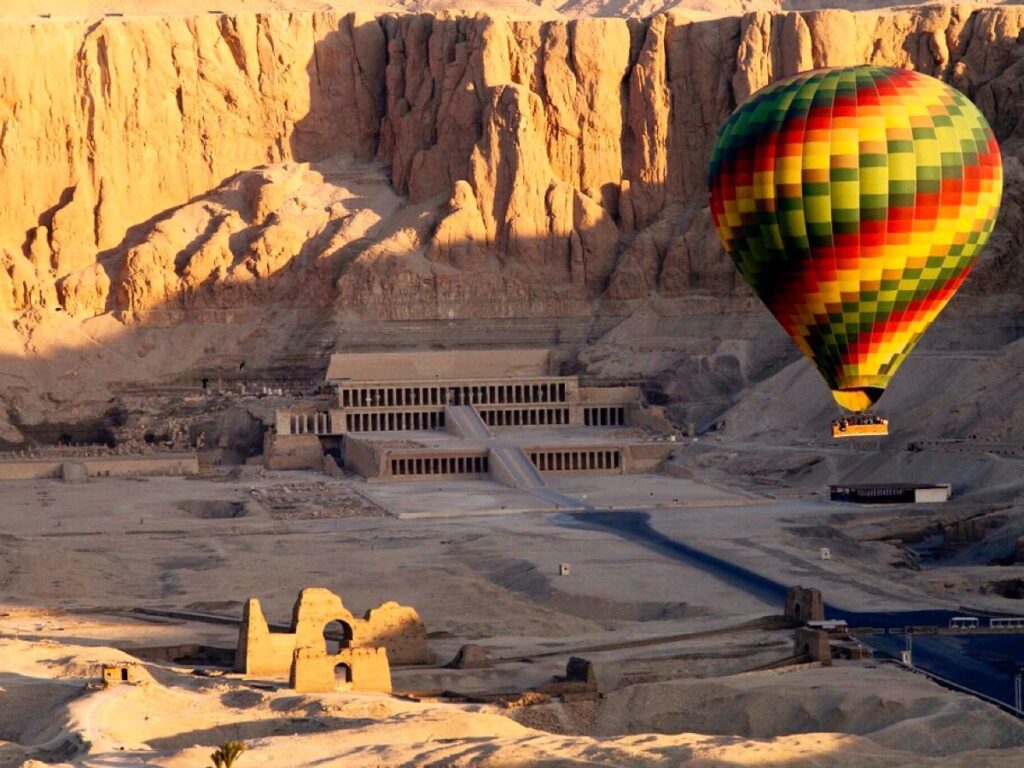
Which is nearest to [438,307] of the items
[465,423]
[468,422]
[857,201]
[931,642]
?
[468,422]

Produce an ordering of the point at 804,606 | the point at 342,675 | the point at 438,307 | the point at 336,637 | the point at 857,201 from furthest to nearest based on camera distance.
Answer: the point at 438,307 < the point at 857,201 < the point at 336,637 < the point at 804,606 < the point at 342,675

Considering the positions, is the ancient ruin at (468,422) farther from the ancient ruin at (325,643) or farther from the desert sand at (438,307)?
the ancient ruin at (325,643)

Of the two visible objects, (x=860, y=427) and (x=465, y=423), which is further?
(x=465, y=423)

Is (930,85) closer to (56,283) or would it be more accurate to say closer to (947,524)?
(947,524)

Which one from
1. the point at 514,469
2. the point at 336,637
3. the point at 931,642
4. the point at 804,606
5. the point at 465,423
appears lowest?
the point at 931,642

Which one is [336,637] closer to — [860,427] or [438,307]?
[860,427]

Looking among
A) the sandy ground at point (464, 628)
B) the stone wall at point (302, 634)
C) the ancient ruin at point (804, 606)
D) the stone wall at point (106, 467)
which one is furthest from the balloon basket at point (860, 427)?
the stone wall at point (106, 467)
